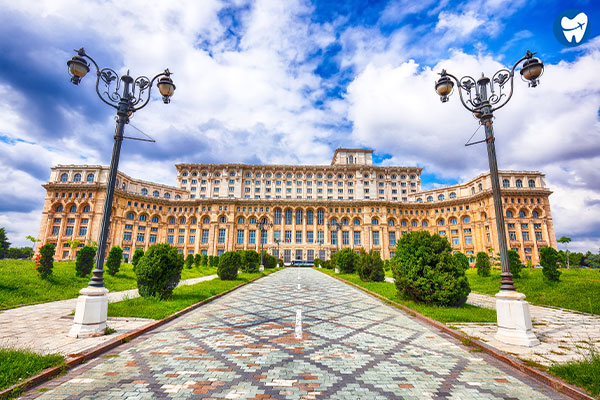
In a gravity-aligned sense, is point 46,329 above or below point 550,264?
below

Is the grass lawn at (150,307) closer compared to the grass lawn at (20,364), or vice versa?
the grass lawn at (20,364)

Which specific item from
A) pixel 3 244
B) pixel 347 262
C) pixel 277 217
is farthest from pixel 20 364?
pixel 3 244

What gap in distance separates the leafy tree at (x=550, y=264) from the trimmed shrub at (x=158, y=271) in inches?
642

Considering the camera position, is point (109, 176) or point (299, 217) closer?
point (109, 176)

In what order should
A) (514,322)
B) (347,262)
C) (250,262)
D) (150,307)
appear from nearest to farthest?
(514,322) < (150,307) < (347,262) < (250,262)

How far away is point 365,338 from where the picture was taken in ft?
18.1

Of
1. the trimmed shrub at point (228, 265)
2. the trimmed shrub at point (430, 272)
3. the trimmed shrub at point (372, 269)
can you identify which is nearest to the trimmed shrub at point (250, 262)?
the trimmed shrub at point (228, 265)

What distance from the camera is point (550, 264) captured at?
12930 mm

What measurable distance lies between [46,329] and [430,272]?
970 cm

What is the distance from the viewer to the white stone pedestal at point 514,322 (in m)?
5.07

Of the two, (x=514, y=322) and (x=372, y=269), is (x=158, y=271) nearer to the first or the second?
(x=514, y=322)

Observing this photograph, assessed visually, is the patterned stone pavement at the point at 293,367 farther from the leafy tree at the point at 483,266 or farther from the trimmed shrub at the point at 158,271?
the leafy tree at the point at 483,266

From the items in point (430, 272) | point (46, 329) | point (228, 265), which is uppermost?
point (430, 272)

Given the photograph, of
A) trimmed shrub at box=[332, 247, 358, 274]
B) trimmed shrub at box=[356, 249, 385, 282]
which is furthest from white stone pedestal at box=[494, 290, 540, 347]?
trimmed shrub at box=[332, 247, 358, 274]
